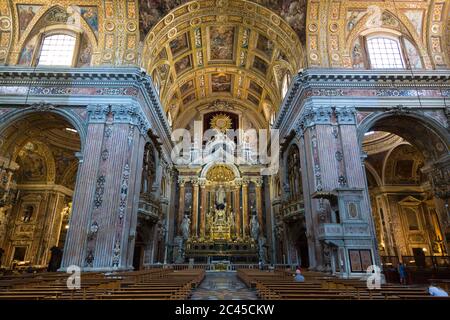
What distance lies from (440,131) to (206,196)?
675 inches

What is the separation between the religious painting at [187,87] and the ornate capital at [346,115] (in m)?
13.6

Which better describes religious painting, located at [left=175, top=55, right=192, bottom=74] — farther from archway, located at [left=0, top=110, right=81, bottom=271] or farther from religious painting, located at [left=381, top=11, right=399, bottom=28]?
religious painting, located at [left=381, top=11, right=399, bottom=28]

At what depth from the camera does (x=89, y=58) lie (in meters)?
14.7

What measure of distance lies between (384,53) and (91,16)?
16825 millimetres

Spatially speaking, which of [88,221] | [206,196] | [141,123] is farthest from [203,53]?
[88,221]

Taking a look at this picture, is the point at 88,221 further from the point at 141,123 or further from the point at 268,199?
the point at 268,199

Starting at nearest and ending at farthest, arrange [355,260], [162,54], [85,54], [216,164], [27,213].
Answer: [355,260], [85,54], [162,54], [27,213], [216,164]

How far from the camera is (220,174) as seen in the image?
2495 centimetres

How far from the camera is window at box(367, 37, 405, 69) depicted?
15.0 meters

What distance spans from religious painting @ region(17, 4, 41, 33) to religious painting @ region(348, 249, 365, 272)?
19742 mm

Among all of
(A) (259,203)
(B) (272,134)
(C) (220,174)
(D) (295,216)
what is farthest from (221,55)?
(D) (295,216)

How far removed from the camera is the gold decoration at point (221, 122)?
86.2 feet

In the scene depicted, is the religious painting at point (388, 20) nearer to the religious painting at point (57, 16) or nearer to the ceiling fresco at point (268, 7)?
the ceiling fresco at point (268, 7)

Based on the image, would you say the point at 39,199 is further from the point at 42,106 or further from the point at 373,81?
the point at 373,81
